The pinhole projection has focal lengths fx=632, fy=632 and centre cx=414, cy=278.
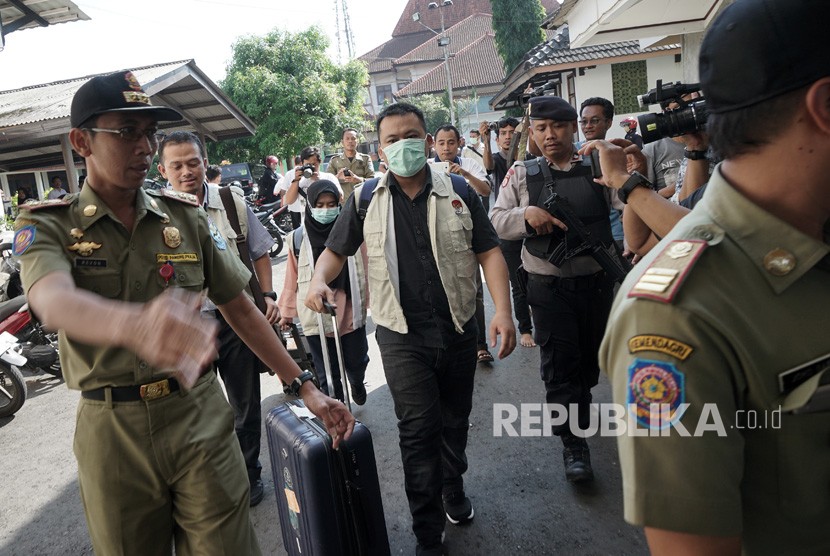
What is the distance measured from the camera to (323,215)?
452cm

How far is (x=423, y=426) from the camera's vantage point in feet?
9.37

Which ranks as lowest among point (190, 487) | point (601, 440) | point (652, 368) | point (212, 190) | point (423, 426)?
point (601, 440)

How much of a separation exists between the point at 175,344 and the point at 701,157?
234 cm

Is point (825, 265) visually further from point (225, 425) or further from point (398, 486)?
point (398, 486)

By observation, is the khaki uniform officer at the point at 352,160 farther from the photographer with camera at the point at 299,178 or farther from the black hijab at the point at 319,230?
the black hijab at the point at 319,230

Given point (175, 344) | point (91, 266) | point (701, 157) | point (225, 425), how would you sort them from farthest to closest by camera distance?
point (701, 157)
point (225, 425)
point (91, 266)
point (175, 344)

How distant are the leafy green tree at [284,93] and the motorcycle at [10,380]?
2345 centimetres

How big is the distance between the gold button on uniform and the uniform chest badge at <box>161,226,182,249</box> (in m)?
1.74

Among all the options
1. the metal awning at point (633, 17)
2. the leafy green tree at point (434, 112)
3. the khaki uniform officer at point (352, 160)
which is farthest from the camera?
the leafy green tree at point (434, 112)

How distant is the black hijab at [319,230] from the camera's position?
454 centimetres

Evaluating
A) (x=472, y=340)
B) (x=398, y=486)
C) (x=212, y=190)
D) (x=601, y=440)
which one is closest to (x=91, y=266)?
(x=472, y=340)

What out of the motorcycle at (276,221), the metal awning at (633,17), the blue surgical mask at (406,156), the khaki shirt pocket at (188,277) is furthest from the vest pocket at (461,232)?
the motorcycle at (276,221)

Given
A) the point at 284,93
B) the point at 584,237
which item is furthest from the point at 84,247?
the point at 284,93

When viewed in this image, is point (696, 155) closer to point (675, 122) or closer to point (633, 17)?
point (675, 122)
